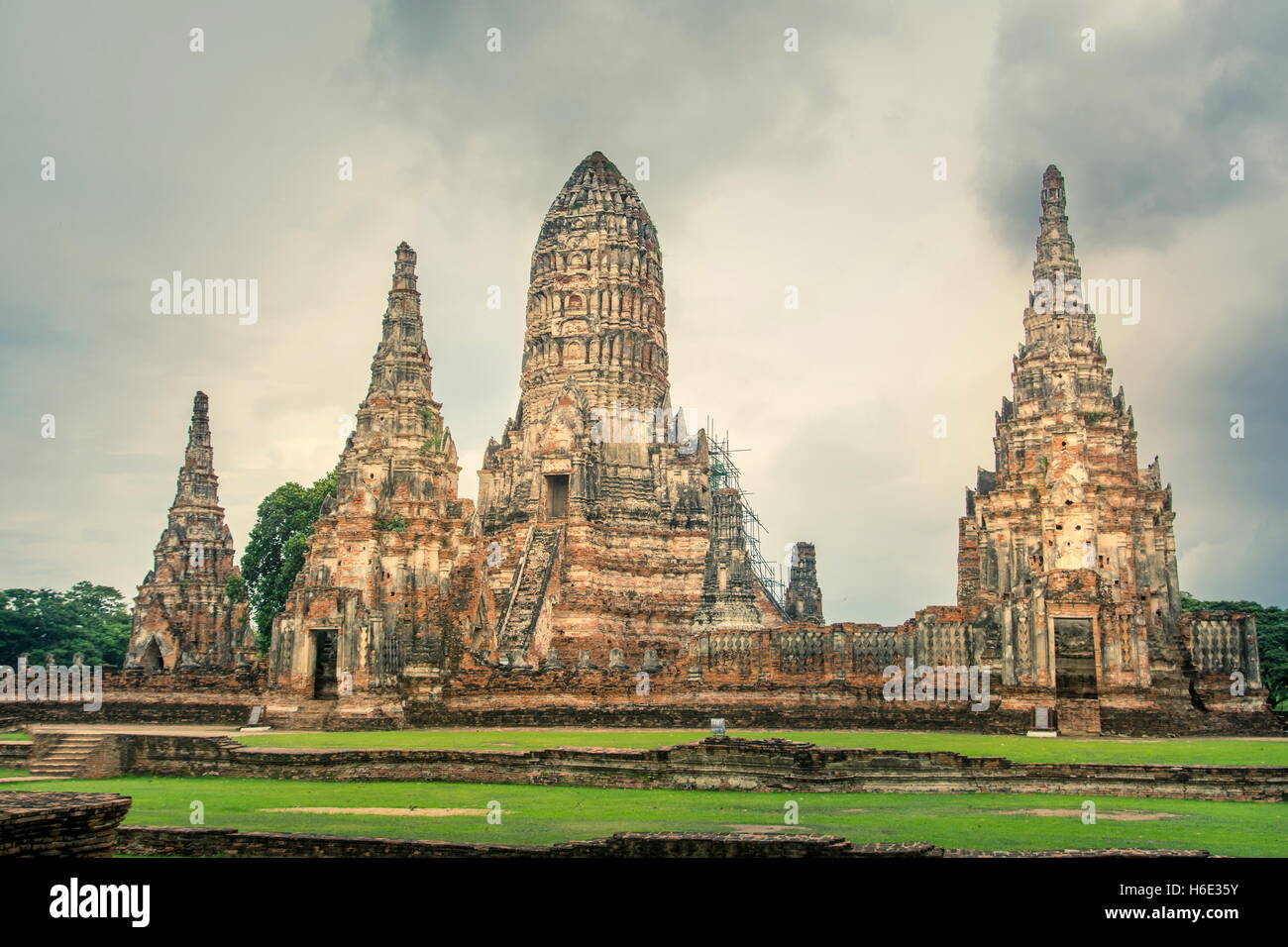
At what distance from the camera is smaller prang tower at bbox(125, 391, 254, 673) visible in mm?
52375

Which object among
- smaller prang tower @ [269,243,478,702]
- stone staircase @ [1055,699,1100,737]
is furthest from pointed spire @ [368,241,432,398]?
stone staircase @ [1055,699,1100,737]

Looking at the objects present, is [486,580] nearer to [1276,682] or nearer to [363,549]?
[363,549]

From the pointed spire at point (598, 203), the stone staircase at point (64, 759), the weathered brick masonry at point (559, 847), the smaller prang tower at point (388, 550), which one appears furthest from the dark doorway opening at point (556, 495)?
the weathered brick masonry at point (559, 847)

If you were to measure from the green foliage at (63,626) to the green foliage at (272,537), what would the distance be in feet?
27.8

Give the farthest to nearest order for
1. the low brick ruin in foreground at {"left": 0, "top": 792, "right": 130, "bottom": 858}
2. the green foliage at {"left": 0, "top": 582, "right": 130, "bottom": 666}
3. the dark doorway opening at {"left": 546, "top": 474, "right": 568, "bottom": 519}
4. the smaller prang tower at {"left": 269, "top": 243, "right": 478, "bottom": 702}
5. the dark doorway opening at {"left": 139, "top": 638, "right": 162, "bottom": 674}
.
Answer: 1. the green foliage at {"left": 0, "top": 582, "right": 130, "bottom": 666}
2. the dark doorway opening at {"left": 139, "top": 638, "right": 162, "bottom": 674}
3. the dark doorway opening at {"left": 546, "top": 474, "right": 568, "bottom": 519}
4. the smaller prang tower at {"left": 269, "top": 243, "right": 478, "bottom": 702}
5. the low brick ruin in foreground at {"left": 0, "top": 792, "right": 130, "bottom": 858}

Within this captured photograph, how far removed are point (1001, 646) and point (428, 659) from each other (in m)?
15.1

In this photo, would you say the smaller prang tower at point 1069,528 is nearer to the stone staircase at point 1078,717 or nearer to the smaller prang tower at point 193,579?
the stone staircase at point 1078,717

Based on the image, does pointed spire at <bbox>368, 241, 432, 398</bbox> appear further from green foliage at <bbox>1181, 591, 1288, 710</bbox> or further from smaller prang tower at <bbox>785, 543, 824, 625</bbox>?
green foliage at <bbox>1181, 591, 1288, 710</bbox>

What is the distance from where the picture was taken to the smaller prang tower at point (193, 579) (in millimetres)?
52375

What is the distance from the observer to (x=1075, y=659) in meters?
29.9

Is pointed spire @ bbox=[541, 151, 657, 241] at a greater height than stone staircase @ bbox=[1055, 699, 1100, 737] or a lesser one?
greater

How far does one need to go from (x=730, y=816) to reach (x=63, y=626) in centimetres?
5752

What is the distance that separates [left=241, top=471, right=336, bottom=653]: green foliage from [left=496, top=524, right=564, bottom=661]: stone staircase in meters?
14.9
